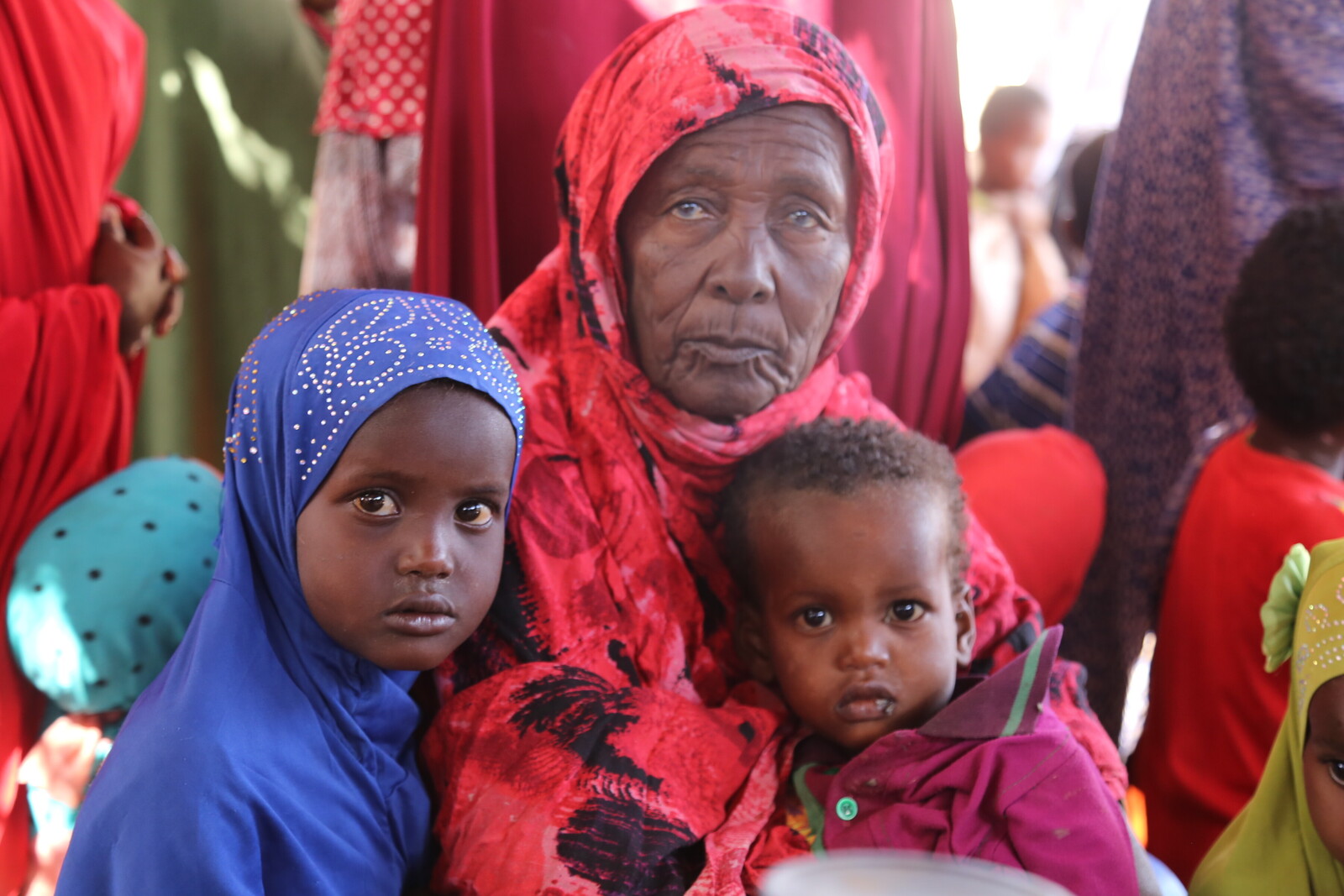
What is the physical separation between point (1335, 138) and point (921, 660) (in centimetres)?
183

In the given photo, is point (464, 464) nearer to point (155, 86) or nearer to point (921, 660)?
point (921, 660)

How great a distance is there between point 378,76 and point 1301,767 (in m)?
2.29

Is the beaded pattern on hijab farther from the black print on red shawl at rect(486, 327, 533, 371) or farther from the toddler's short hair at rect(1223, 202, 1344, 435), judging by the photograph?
the toddler's short hair at rect(1223, 202, 1344, 435)

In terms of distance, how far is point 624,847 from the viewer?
1.34 m

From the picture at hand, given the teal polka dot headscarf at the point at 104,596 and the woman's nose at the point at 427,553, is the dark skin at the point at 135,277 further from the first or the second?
the woman's nose at the point at 427,553

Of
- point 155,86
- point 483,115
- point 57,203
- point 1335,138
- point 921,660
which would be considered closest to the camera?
point 921,660

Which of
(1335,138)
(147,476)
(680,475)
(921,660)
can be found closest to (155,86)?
(147,476)

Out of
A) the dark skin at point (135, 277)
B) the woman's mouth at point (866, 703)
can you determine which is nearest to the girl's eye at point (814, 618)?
the woman's mouth at point (866, 703)

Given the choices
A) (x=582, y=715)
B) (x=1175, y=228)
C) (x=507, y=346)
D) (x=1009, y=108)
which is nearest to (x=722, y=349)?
(x=507, y=346)

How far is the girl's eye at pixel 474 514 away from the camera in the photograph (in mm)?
1353

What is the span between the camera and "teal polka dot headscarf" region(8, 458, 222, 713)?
5.16 ft

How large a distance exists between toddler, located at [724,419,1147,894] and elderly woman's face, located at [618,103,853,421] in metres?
0.14

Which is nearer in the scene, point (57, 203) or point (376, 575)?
point (376, 575)

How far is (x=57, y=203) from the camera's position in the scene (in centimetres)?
196
